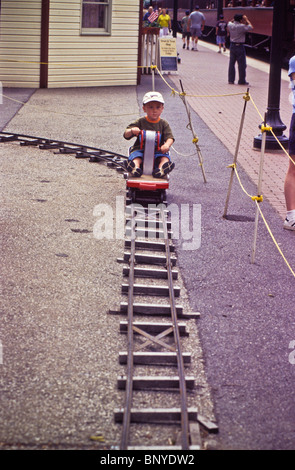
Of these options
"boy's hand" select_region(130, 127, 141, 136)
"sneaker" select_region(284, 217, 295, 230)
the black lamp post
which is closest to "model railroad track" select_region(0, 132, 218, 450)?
"boy's hand" select_region(130, 127, 141, 136)

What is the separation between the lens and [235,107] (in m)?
18.3

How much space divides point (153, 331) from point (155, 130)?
401cm

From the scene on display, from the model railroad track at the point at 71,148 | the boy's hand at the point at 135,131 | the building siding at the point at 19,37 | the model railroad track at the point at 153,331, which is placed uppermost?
the building siding at the point at 19,37

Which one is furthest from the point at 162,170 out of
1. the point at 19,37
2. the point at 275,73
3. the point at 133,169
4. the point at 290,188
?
the point at 19,37

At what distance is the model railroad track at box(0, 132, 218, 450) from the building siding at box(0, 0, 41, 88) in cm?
1196

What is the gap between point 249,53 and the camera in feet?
118

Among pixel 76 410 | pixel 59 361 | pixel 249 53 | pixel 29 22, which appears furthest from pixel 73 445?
pixel 249 53

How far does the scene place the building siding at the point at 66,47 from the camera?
19.4 metres

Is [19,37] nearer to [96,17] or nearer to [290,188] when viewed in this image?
[96,17]

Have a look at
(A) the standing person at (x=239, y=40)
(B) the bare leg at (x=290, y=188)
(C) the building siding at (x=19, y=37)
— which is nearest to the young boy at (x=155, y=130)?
(B) the bare leg at (x=290, y=188)

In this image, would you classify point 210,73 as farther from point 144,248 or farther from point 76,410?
point 76,410

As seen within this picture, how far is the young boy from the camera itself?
28.5ft

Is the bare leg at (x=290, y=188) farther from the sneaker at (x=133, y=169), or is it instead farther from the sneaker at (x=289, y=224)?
the sneaker at (x=133, y=169)

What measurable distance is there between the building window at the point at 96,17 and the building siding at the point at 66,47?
162mm
